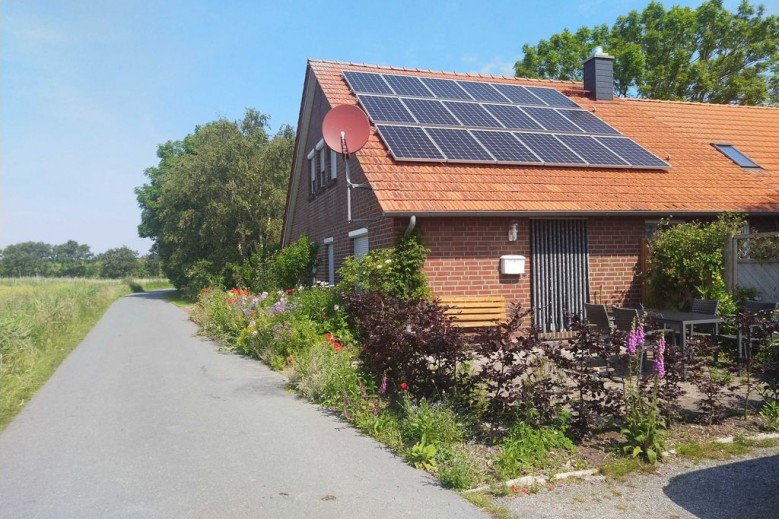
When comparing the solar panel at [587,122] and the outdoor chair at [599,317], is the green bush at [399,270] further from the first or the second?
the solar panel at [587,122]

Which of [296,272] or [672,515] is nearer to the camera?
[672,515]

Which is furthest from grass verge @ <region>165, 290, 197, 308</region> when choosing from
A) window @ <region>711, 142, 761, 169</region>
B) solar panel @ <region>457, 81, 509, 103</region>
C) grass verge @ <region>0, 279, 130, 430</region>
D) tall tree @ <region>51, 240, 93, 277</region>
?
tall tree @ <region>51, 240, 93, 277</region>

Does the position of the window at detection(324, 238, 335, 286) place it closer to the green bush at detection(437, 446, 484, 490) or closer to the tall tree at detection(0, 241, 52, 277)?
the green bush at detection(437, 446, 484, 490)

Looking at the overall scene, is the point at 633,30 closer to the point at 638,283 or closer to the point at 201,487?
the point at 638,283

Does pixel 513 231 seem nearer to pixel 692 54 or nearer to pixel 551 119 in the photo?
pixel 551 119

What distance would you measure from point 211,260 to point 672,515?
3431 centimetres

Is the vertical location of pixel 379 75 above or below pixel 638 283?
above

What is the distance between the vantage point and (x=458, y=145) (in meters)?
13.1

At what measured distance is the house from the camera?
11641 millimetres

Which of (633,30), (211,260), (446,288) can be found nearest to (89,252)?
(211,260)

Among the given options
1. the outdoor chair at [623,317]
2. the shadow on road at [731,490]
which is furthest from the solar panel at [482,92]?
the shadow on road at [731,490]

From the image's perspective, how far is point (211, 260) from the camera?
36.2 metres

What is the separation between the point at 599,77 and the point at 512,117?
5.19 meters

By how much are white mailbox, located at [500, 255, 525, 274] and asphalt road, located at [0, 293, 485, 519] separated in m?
4.87
